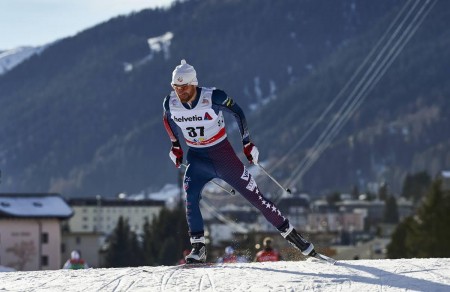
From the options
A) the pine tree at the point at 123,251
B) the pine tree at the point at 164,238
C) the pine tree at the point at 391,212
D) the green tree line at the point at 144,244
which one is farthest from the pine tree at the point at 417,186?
the pine tree at the point at 123,251

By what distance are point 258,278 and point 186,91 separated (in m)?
2.33

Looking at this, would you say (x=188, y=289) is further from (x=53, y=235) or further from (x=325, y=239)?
(x=325, y=239)

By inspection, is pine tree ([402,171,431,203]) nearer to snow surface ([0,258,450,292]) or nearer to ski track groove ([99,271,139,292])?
snow surface ([0,258,450,292])

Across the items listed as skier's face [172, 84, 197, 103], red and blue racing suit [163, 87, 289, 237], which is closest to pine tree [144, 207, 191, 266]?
red and blue racing suit [163, 87, 289, 237]

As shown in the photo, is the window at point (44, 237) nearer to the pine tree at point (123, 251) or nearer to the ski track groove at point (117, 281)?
the pine tree at point (123, 251)

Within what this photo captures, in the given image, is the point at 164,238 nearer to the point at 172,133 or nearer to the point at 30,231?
the point at 30,231

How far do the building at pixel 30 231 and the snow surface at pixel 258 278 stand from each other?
5338cm

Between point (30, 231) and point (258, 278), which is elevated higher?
point (30, 231)

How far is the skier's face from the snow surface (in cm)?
177

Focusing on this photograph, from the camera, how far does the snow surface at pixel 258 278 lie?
12.6m

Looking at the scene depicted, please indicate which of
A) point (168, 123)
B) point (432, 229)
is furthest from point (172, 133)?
point (432, 229)

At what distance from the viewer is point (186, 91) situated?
46.6 feet

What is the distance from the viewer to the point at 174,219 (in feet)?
258

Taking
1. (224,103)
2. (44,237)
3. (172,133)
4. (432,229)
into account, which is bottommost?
(172,133)
